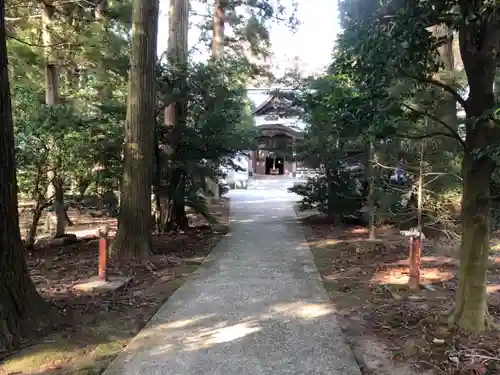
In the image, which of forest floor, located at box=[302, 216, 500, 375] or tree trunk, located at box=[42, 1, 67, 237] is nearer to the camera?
forest floor, located at box=[302, 216, 500, 375]

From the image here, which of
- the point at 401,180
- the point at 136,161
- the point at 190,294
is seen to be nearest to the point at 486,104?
the point at 190,294

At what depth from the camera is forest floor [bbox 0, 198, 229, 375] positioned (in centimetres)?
393

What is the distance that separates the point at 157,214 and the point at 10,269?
7544 mm

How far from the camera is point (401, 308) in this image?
5.59 metres

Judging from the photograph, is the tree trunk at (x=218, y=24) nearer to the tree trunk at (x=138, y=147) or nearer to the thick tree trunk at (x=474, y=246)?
the tree trunk at (x=138, y=147)

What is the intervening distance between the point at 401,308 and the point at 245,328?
1978mm

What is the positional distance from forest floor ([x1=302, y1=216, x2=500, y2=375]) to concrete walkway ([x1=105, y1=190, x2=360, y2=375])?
0.96ft

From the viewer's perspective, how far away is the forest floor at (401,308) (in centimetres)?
399

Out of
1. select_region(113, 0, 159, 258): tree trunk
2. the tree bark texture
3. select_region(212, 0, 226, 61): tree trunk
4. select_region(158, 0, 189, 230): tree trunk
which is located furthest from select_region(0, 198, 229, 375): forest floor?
select_region(212, 0, 226, 61): tree trunk

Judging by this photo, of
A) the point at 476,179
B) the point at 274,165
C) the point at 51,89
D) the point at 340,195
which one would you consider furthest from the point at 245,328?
the point at 274,165

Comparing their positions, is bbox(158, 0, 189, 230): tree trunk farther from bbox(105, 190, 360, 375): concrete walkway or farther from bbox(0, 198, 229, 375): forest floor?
bbox(105, 190, 360, 375): concrete walkway

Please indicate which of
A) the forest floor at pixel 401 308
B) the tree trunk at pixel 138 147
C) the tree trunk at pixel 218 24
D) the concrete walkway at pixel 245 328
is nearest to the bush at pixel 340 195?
the forest floor at pixel 401 308

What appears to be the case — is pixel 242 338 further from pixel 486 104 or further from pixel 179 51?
pixel 179 51

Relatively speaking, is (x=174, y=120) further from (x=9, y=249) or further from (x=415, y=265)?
(x=9, y=249)
